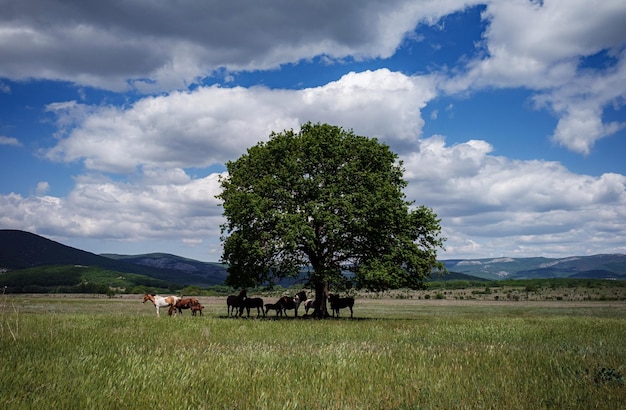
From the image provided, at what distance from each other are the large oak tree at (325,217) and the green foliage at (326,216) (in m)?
0.08

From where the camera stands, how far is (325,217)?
30.7 meters

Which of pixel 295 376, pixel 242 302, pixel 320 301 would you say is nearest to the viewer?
pixel 295 376

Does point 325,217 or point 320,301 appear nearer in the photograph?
point 325,217

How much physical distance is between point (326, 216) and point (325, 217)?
0.15 m

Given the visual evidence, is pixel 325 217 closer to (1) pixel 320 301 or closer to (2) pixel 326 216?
(2) pixel 326 216

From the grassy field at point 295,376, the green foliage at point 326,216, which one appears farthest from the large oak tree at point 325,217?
the grassy field at point 295,376

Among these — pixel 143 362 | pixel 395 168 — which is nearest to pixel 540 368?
pixel 143 362

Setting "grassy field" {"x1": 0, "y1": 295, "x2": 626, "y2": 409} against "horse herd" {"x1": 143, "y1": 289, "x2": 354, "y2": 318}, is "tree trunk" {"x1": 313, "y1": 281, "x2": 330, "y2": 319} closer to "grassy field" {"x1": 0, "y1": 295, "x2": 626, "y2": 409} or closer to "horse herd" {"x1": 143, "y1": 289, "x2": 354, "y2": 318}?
"horse herd" {"x1": 143, "y1": 289, "x2": 354, "y2": 318}

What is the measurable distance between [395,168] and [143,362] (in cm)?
2966

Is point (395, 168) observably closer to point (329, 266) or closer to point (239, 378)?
point (329, 266)

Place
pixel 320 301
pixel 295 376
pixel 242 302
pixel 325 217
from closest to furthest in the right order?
Result: pixel 295 376
pixel 325 217
pixel 320 301
pixel 242 302

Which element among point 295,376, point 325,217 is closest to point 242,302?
point 325,217

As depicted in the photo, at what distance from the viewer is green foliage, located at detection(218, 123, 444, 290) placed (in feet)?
103

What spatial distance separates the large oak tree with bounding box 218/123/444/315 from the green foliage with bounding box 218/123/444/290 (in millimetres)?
77
